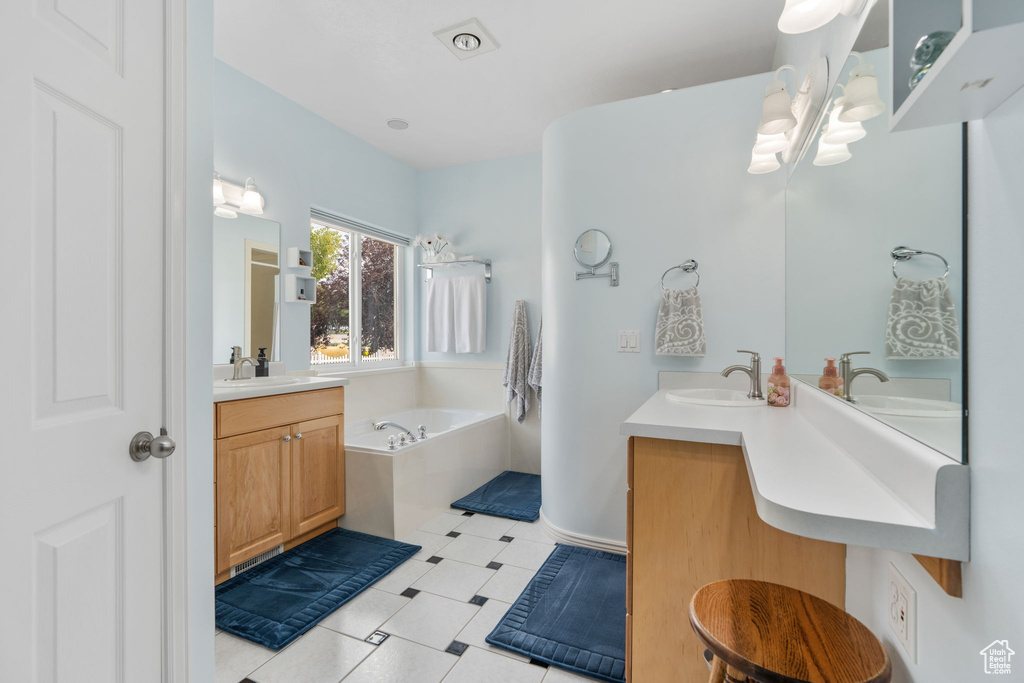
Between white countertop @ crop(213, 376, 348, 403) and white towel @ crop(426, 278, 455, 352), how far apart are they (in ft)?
4.97

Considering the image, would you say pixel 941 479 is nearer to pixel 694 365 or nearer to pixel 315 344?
pixel 694 365

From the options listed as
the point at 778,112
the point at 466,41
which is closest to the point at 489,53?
the point at 466,41

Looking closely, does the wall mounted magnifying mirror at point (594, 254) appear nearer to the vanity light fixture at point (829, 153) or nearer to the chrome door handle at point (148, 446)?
the vanity light fixture at point (829, 153)

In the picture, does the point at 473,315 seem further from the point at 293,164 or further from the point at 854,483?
the point at 854,483

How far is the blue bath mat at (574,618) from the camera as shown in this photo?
5.43 ft

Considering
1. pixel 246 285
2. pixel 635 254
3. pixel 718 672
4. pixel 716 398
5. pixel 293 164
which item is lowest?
pixel 718 672

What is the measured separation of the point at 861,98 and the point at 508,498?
9.32 feet

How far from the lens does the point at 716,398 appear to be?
2.17 m

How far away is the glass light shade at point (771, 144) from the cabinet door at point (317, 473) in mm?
2456

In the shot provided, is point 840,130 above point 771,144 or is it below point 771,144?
below

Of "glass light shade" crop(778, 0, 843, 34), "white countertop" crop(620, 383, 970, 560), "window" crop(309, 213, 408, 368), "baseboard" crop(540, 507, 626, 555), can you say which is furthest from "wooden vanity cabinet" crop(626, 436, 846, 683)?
"window" crop(309, 213, 408, 368)

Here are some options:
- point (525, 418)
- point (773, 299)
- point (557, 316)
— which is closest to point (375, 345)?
point (525, 418)

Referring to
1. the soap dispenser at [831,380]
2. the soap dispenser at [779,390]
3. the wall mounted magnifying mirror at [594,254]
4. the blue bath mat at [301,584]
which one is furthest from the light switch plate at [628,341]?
the blue bath mat at [301,584]

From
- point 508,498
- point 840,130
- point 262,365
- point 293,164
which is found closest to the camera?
point 840,130
